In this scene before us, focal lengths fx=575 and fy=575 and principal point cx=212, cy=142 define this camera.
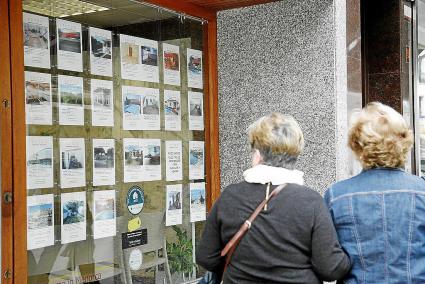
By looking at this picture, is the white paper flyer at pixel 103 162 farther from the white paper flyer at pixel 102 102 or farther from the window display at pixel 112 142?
the white paper flyer at pixel 102 102

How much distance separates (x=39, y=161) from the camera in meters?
3.55

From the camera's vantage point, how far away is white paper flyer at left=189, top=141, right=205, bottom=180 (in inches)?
192

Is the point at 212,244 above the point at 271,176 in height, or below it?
below

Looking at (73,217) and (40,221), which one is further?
(73,217)

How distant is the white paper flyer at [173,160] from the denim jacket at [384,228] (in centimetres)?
203

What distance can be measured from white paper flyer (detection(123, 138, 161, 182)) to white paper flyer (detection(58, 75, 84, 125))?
0.48m

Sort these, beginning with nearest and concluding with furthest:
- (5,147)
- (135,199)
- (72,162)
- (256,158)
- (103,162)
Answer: (256,158)
(5,147)
(72,162)
(103,162)
(135,199)

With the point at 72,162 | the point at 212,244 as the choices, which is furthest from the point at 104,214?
the point at 212,244

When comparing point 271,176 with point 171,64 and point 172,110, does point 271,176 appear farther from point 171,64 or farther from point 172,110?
point 171,64

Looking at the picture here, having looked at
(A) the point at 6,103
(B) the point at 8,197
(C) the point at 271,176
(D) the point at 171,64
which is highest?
(D) the point at 171,64

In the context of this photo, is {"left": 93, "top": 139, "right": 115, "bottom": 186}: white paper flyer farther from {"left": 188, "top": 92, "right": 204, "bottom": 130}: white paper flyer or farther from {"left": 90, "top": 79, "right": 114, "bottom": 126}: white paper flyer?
{"left": 188, "top": 92, "right": 204, "bottom": 130}: white paper flyer

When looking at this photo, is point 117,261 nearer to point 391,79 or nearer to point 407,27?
point 391,79

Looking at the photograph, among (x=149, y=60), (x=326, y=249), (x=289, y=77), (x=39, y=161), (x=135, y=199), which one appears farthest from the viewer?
(x=289, y=77)

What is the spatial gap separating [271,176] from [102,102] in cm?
167
